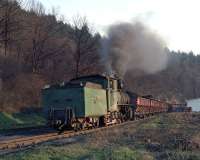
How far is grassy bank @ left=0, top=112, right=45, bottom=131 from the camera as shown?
31438 millimetres

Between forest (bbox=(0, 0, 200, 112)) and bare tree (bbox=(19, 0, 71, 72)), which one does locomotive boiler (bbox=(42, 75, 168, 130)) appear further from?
bare tree (bbox=(19, 0, 71, 72))

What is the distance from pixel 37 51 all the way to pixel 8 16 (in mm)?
7573

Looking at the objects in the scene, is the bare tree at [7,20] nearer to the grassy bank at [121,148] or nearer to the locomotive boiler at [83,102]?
the locomotive boiler at [83,102]

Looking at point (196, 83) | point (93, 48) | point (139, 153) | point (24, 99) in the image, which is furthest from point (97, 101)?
point (196, 83)

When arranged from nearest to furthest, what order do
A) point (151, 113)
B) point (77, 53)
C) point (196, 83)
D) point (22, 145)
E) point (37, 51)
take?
point (22, 145), point (151, 113), point (37, 51), point (77, 53), point (196, 83)

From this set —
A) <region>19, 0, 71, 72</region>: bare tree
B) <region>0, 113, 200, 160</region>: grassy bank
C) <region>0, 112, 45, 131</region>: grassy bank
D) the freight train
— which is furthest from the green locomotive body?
<region>19, 0, 71, 72</region>: bare tree

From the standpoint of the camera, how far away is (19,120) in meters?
35.2

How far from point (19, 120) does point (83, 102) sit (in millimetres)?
13764

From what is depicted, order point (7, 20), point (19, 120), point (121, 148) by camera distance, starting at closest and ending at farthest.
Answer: point (121, 148)
point (19, 120)
point (7, 20)

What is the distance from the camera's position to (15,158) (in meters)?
13.4

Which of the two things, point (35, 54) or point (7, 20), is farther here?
point (35, 54)

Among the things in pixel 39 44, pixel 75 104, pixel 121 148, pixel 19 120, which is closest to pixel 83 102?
pixel 75 104

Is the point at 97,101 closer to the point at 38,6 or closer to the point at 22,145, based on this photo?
the point at 22,145

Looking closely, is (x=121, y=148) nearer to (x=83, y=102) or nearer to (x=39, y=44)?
(x=83, y=102)
